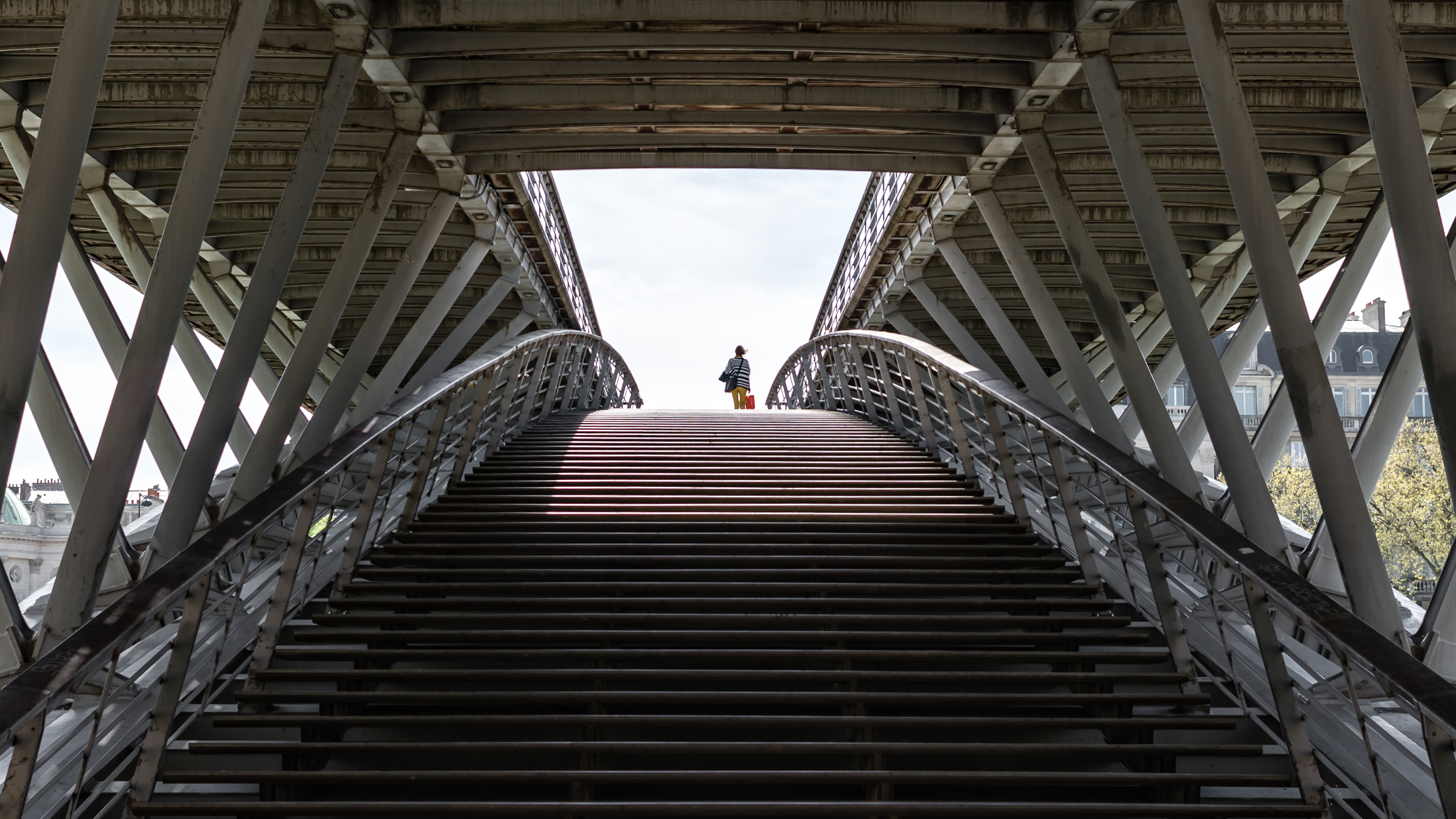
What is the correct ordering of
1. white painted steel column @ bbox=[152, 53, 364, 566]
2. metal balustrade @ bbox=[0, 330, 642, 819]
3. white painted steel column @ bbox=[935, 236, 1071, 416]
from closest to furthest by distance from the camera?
metal balustrade @ bbox=[0, 330, 642, 819] < white painted steel column @ bbox=[152, 53, 364, 566] < white painted steel column @ bbox=[935, 236, 1071, 416]

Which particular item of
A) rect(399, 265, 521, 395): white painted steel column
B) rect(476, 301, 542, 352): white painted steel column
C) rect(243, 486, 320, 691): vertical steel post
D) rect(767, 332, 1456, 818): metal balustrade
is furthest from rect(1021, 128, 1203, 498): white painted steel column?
rect(476, 301, 542, 352): white painted steel column

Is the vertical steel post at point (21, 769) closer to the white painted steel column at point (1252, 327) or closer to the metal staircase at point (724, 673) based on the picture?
the metal staircase at point (724, 673)

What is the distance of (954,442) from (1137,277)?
29.8 ft

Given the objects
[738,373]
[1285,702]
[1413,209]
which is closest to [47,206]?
[1285,702]

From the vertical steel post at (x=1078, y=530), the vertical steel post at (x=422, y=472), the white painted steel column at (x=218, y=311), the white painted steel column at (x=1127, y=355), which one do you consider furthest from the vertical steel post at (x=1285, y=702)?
the white painted steel column at (x=218, y=311)

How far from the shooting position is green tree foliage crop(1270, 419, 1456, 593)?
106ft

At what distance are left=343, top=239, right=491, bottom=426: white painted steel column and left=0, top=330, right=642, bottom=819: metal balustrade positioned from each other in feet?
11.5

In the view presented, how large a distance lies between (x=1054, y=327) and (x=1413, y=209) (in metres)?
4.88

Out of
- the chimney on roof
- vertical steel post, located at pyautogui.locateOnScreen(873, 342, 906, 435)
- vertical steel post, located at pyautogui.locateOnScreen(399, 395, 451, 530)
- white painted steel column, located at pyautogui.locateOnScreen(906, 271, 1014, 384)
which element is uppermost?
the chimney on roof

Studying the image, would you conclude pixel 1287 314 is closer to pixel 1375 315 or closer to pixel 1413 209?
pixel 1413 209

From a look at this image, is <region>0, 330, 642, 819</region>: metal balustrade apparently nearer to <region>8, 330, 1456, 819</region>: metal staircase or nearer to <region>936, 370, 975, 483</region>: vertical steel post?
<region>8, 330, 1456, 819</region>: metal staircase

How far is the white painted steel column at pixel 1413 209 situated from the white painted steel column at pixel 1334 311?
5.09 m

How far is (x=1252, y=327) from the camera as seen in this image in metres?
13.5

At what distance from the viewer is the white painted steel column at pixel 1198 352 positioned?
260 inches
